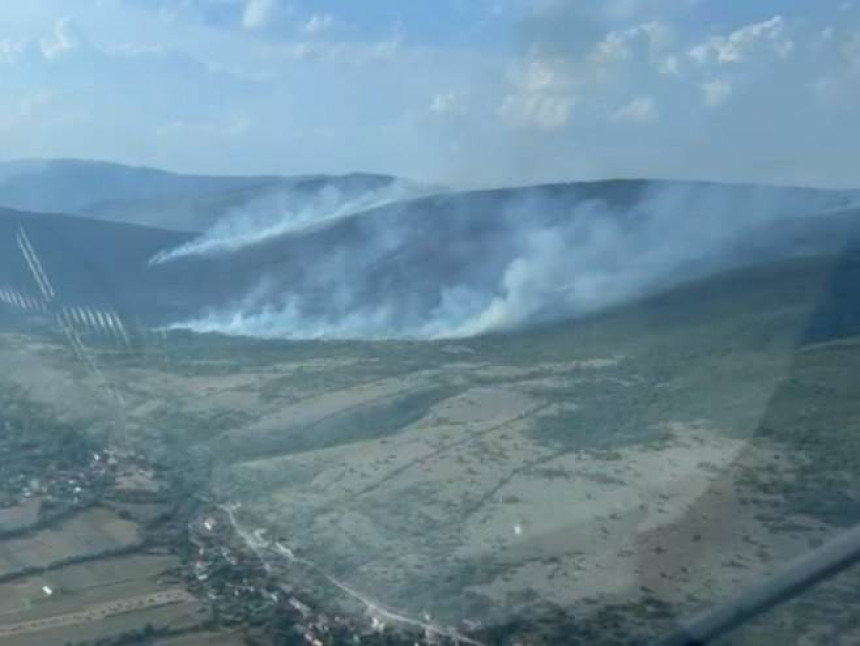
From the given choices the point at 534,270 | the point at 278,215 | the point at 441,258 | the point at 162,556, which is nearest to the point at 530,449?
the point at 162,556

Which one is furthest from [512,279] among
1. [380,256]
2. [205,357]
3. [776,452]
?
[776,452]

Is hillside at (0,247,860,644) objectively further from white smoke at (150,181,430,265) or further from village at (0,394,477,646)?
white smoke at (150,181,430,265)

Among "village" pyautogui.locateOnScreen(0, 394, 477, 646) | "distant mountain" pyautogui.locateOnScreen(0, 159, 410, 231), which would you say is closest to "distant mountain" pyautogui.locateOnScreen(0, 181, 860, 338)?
"distant mountain" pyautogui.locateOnScreen(0, 159, 410, 231)

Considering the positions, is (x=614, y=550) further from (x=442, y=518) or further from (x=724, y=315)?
(x=724, y=315)

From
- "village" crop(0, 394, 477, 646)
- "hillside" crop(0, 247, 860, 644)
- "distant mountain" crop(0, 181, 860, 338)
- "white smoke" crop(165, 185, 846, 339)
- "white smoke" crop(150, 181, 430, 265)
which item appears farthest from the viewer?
"white smoke" crop(150, 181, 430, 265)

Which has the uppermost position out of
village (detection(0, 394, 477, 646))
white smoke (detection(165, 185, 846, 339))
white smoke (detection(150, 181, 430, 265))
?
white smoke (detection(150, 181, 430, 265))

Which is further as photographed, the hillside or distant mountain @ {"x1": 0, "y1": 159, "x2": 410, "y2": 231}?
distant mountain @ {"x1": 0, "y1": 159, "x2": 410, "y2": 231}

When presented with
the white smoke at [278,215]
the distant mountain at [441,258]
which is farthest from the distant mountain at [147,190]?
the distant mountain at [441,258]
